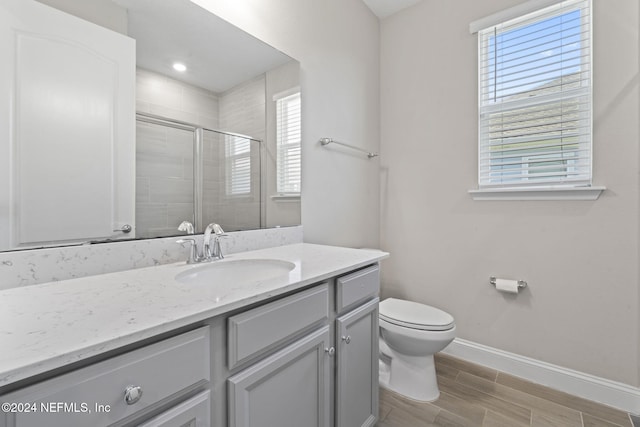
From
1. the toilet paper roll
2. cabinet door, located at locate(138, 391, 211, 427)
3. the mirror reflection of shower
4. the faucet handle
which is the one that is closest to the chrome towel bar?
the mirror reflection of shower

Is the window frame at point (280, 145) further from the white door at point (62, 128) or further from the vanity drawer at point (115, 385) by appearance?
the vanity drawer at point (115, 385)

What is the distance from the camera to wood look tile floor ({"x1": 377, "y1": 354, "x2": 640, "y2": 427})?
1460mm

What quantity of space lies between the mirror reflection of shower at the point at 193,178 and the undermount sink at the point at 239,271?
207mm

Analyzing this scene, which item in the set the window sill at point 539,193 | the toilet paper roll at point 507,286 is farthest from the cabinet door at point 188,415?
the window sill at point 539,193

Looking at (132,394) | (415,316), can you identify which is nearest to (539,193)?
(415,316)

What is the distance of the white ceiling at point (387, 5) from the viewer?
7.38 feet

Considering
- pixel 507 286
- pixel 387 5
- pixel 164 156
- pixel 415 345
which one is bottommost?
pixel 415 345

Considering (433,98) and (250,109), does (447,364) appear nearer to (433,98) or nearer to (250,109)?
(433,98)

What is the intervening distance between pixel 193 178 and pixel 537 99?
6.76 feet

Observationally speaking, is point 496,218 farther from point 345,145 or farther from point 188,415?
point 188,415

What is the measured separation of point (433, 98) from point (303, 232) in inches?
57.0

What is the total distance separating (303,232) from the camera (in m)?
1.75

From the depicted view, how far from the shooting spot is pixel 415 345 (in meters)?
1.59

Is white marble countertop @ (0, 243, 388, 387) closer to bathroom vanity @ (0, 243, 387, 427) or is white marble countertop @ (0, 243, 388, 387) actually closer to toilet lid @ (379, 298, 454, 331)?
bathroom vanity @ (0, 243, 387, 427)
